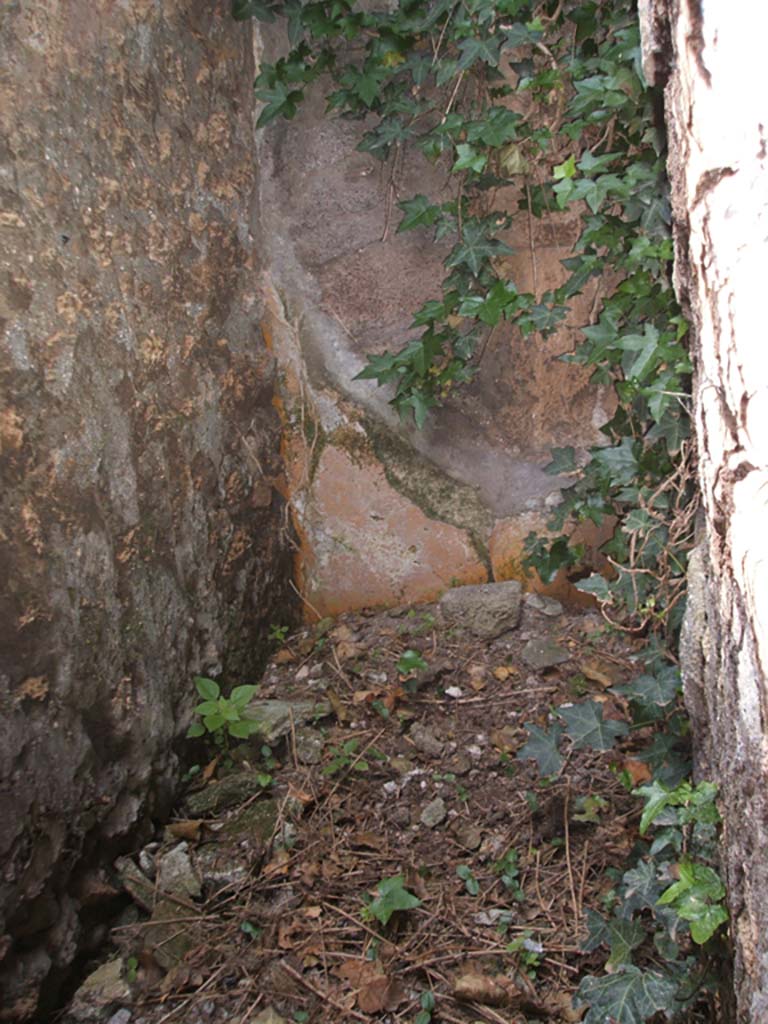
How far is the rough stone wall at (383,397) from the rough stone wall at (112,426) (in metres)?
0.13

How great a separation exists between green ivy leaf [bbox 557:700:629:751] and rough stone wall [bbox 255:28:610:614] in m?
0.73

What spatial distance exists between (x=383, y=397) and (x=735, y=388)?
1.49m

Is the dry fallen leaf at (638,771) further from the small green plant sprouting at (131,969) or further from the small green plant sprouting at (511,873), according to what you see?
the small green plant sprouting at (131,969)

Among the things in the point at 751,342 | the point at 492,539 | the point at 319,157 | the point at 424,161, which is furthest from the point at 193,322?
the point at 751,342

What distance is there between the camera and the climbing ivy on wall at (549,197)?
1.68m

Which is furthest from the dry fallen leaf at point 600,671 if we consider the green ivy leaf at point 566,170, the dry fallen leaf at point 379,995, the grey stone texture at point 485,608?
the green ivy leaf at point 566,170

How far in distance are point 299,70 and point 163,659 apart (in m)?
1.43

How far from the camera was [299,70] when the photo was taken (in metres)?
2.11

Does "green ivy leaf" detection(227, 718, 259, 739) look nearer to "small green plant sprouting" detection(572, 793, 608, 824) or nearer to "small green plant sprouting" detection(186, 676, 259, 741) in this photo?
"small green plant sprouting" detection(186, 676, 259, 741)

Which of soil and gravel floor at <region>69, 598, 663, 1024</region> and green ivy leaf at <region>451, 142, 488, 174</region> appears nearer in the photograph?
soil and gravel floor at <region>69, 598, 663, 1024</region>

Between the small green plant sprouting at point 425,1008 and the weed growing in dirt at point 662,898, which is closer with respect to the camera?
the weed growing in dirt at point 662,898

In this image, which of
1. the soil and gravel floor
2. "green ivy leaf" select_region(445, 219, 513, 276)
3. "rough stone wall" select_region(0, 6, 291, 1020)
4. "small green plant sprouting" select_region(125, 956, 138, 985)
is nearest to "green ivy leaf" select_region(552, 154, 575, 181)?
"green ivy leaf" select_region(445, 219, 513, 276)

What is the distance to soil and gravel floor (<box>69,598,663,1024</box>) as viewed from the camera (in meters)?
1.45

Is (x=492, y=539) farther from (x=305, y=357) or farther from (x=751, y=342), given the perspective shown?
(x=751, y=342)
